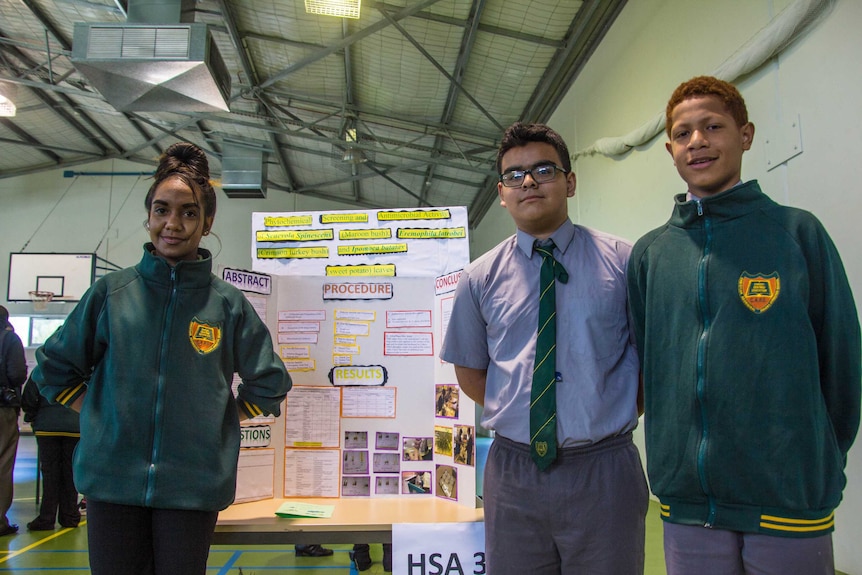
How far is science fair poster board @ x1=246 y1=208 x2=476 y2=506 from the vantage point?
217cm

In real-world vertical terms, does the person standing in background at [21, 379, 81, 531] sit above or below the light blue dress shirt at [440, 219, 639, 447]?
below

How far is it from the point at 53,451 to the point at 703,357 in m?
4.57

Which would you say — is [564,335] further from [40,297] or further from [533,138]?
[40,297]

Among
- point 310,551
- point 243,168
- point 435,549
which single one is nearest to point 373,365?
point 435,549

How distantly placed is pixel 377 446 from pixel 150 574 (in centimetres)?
95

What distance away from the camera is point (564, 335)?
52.4 inches

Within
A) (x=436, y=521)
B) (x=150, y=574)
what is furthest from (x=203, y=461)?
(x=436, y=521)

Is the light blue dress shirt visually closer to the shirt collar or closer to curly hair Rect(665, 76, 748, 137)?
the shirt collar

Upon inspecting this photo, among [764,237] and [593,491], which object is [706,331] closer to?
[764,237]

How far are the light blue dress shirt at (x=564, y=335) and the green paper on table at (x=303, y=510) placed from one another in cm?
80

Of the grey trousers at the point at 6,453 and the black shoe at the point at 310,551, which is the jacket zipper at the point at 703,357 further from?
the grey trousers at the point at 6,453

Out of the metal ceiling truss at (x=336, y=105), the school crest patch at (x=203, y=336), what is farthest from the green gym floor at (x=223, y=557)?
the metal ceiling truss at (x=336, y=105)

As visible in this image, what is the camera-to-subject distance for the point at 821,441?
102cm

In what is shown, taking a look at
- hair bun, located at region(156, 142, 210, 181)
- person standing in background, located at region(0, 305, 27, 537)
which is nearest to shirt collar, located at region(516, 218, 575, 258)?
hair bun, located at region(156, 142, 210, 181)
